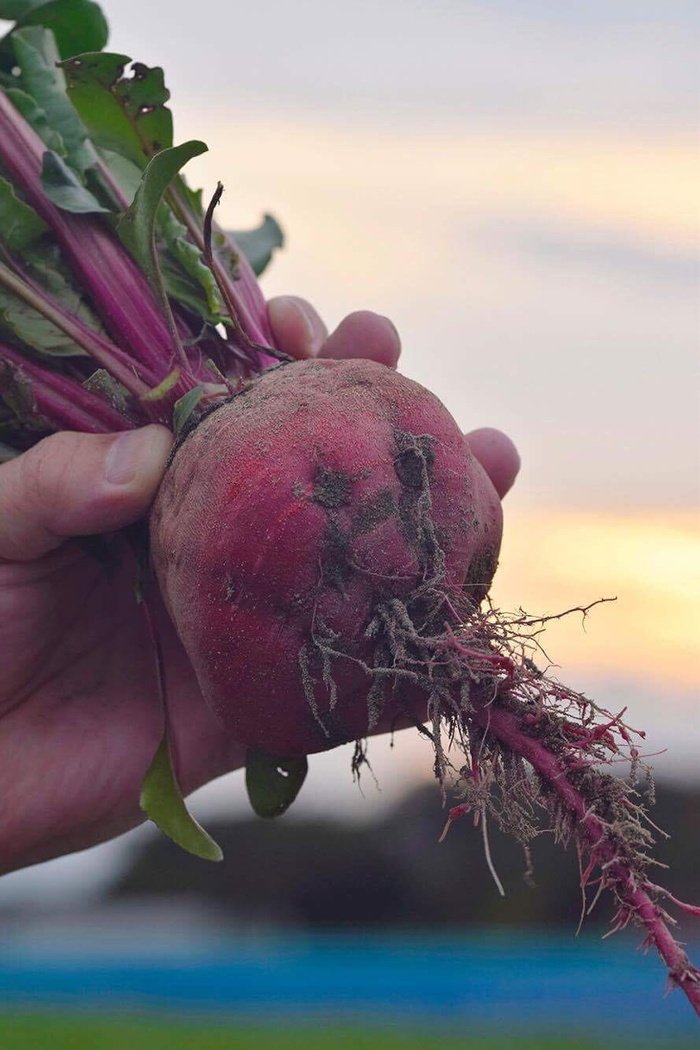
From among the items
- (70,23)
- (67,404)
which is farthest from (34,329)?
(70,23)

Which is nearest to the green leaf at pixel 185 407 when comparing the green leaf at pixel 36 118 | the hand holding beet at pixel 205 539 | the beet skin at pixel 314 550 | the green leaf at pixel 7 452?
the hand holding beet at pixel 205 539

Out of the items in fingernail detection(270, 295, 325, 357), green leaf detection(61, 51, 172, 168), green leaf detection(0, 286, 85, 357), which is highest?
green leaf detection(61, 51, 172, 168)

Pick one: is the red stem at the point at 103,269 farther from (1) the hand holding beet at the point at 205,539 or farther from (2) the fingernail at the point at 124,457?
(2) the fingernail at the point at 124,457

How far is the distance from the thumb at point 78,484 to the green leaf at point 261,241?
1.13 m

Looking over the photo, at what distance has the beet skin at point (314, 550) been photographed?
158cm

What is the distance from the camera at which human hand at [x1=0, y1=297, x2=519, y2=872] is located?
2074mm

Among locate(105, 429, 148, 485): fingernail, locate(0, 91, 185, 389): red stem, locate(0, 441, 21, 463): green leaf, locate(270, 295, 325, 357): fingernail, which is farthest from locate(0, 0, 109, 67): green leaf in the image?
locate(105, 429, 148, 485): fingernail

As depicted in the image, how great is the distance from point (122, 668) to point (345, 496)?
980mm

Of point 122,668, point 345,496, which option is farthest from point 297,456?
point 122,668

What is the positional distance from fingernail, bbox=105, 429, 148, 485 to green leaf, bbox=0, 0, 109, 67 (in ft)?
4.15

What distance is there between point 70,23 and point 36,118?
1.82 ft

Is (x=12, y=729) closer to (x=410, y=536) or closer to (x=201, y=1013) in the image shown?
(x=410, y=536)

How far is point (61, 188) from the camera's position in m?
2.01

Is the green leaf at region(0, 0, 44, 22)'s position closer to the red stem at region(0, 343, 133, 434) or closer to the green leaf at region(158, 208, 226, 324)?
the green leaf at region(158, 208, 226, 324)
